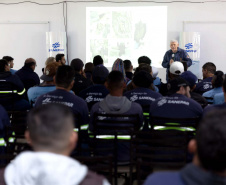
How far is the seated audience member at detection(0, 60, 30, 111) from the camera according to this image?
5.52 meters

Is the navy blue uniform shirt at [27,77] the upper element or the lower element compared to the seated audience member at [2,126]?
upper

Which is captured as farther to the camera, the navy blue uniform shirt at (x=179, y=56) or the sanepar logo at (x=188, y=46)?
the sanepar logo at (x=188, y=46)

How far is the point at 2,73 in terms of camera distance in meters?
A: 5.62

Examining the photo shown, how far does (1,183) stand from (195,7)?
8936 millimetres

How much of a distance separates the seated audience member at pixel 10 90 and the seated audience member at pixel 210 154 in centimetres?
464

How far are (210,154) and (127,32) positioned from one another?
9.20 metres

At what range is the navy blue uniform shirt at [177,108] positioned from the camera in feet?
11.0

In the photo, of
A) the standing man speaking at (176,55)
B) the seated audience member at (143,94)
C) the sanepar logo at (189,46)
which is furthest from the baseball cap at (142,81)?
the sanepar logo at (189,46)

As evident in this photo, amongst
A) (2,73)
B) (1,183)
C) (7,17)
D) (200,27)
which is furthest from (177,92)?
(7,17)

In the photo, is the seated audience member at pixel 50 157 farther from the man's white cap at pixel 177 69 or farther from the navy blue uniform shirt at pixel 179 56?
the navy blue uniform shirt at pixel 179 56

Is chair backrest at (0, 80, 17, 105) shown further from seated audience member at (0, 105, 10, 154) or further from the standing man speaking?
the standing man speaking

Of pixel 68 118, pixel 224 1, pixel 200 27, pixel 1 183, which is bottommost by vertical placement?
pixel 1 183

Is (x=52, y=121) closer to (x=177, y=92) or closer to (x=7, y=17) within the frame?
(x=177, y=92)

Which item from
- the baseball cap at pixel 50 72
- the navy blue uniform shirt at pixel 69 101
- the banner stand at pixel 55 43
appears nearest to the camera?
the navy blue uniform shirt at pixel 69 101
